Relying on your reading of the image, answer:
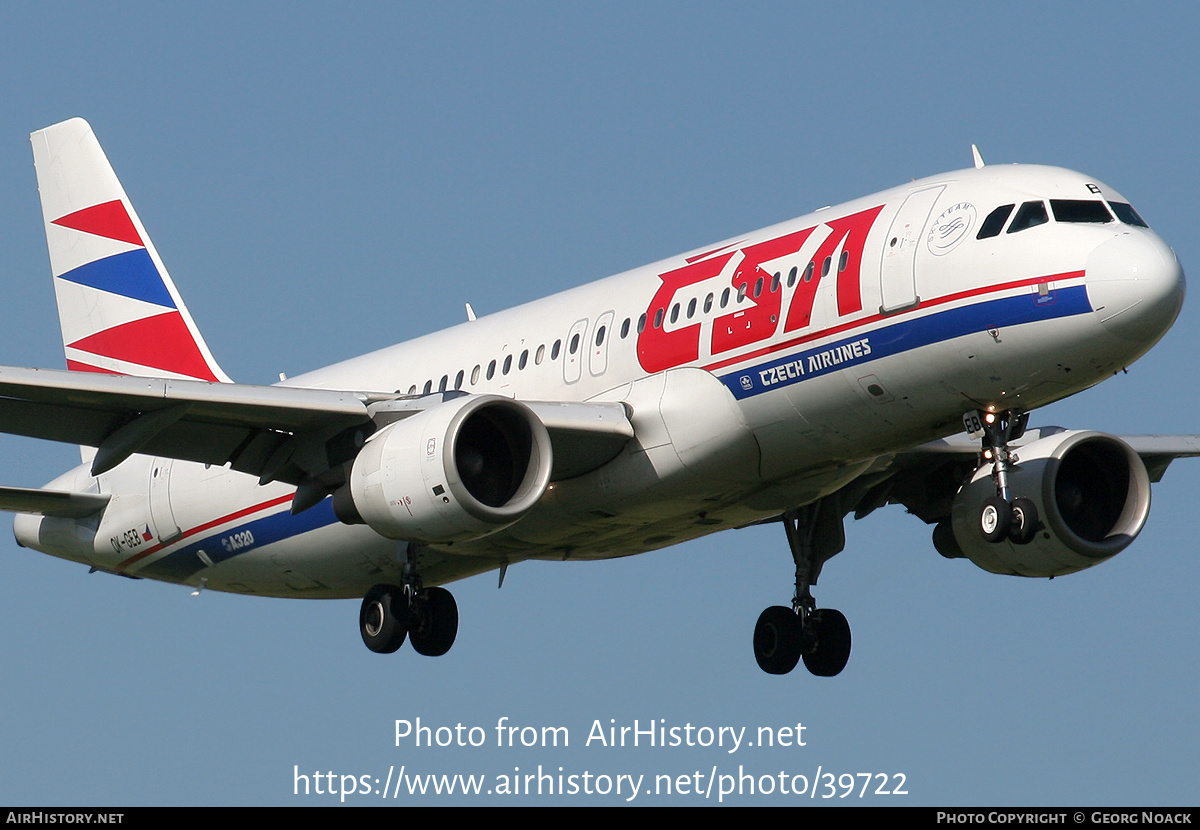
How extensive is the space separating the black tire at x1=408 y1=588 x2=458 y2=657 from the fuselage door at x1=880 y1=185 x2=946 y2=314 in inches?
356

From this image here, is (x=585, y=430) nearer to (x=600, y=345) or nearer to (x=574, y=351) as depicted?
(x=600, y=345)

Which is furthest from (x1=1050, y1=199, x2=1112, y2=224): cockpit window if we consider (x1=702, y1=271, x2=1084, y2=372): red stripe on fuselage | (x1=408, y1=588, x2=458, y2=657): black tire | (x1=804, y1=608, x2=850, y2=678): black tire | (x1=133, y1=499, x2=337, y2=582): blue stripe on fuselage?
(x1=133, y1=499, x2=337, y2=582): blue stripe on fuselage

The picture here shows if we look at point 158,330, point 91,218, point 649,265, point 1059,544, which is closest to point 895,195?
point 649,265

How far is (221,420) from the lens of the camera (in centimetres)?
2858

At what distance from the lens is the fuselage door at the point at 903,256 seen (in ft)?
85.0

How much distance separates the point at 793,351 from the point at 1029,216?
11.5ft

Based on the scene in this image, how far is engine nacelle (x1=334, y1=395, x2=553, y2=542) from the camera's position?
2642 centimetres

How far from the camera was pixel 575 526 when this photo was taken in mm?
29141

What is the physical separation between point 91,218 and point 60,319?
213 centimetres

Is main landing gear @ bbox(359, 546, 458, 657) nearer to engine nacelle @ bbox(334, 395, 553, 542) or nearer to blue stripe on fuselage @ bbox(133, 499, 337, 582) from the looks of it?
blue stripe on fuselage @ bbox(133, 499, 337, 582)

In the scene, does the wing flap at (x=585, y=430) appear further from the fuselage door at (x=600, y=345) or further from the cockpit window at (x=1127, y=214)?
the cockpit window at (x=1127, y=214)

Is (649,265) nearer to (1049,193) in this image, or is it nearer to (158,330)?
(1049,193)

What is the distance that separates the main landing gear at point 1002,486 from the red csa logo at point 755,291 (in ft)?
7.61

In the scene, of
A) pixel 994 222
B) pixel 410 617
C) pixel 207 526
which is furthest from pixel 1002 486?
pixel 207 526
